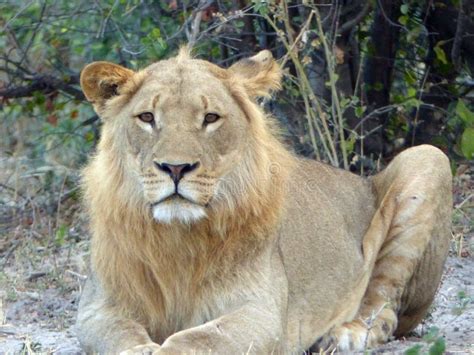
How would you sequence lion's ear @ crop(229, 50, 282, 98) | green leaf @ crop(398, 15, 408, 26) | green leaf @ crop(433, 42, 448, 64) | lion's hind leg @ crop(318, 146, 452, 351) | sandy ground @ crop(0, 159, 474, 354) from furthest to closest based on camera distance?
green leaf @ crop(433, 42, 448, 64)
green leaf @ crop(398, 15, 408, 26)
lion's hind leg @ crop(318, 146, 452, 351)
sandy ground @ crop(0, 159, 474, 354)
lion's ear @ crop(229, 50, 282, 98)

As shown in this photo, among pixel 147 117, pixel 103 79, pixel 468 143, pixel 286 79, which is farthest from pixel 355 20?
pixel 147 117

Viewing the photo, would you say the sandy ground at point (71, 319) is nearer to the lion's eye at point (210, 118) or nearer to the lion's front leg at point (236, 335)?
the lion's front leg at point (236, 335)

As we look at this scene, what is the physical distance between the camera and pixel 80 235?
7102 mm

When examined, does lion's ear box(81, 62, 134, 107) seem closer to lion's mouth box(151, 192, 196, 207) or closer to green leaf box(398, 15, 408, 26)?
lion's mouth box(151, 192, 196, 207)

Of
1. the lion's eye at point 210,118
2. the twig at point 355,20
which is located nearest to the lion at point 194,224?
the lion's eye at point 210,118

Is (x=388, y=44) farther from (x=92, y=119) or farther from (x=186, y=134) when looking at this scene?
(x=186, y=134)

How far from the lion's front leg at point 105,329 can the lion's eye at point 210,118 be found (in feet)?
2.50

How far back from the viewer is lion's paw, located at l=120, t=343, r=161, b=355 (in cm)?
397

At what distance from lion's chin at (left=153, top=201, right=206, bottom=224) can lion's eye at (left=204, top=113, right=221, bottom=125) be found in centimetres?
33

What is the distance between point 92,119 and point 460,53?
2372 millimetres

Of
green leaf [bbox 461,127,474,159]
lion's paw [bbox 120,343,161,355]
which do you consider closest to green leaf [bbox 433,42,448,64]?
green leaf [bbox 461,127,474,159]

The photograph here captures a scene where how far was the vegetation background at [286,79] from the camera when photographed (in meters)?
6.86

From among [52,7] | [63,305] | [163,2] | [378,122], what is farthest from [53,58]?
[63,305]

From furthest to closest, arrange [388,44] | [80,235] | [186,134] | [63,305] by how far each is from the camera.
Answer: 1. [388,44]
2. [80,235]
3. [63,305]
4. [186,134]
